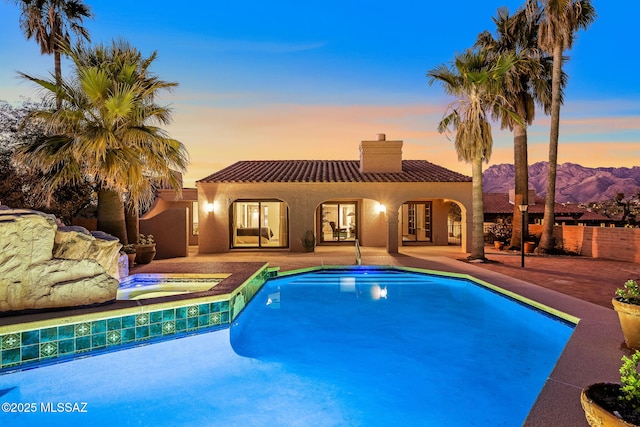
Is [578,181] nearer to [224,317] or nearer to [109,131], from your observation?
[224,317]

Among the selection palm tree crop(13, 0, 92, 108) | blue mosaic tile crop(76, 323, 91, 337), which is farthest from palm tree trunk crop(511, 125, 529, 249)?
palm tree crop(13, 0, 92, 108)

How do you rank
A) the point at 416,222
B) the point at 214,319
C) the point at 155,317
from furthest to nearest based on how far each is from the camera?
the point at 416,222 < the point at 214,319 < the point at 155,317

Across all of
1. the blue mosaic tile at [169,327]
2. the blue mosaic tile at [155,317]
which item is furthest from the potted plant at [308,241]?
the blue mosaic tile at [155,317]

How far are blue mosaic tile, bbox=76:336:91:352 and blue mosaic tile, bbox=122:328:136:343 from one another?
453 millimetres

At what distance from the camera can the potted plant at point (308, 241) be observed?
1628 centimetres

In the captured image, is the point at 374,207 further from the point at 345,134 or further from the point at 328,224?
the point at 345,134

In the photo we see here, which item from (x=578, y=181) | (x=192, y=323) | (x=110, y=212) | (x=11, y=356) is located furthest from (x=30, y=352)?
(x=578, y=181)

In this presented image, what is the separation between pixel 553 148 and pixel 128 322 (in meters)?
16.8

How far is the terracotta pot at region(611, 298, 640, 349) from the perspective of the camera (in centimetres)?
429

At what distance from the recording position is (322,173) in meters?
18.4

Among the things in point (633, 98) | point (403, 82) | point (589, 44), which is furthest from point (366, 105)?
point (633, 98)

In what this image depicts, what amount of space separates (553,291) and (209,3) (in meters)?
17.6

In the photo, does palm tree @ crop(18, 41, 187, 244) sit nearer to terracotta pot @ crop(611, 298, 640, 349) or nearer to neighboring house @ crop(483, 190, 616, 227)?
terracotta pot @ crop(611, 298, 640, 349)

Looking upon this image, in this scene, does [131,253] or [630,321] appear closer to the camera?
[630,321]
